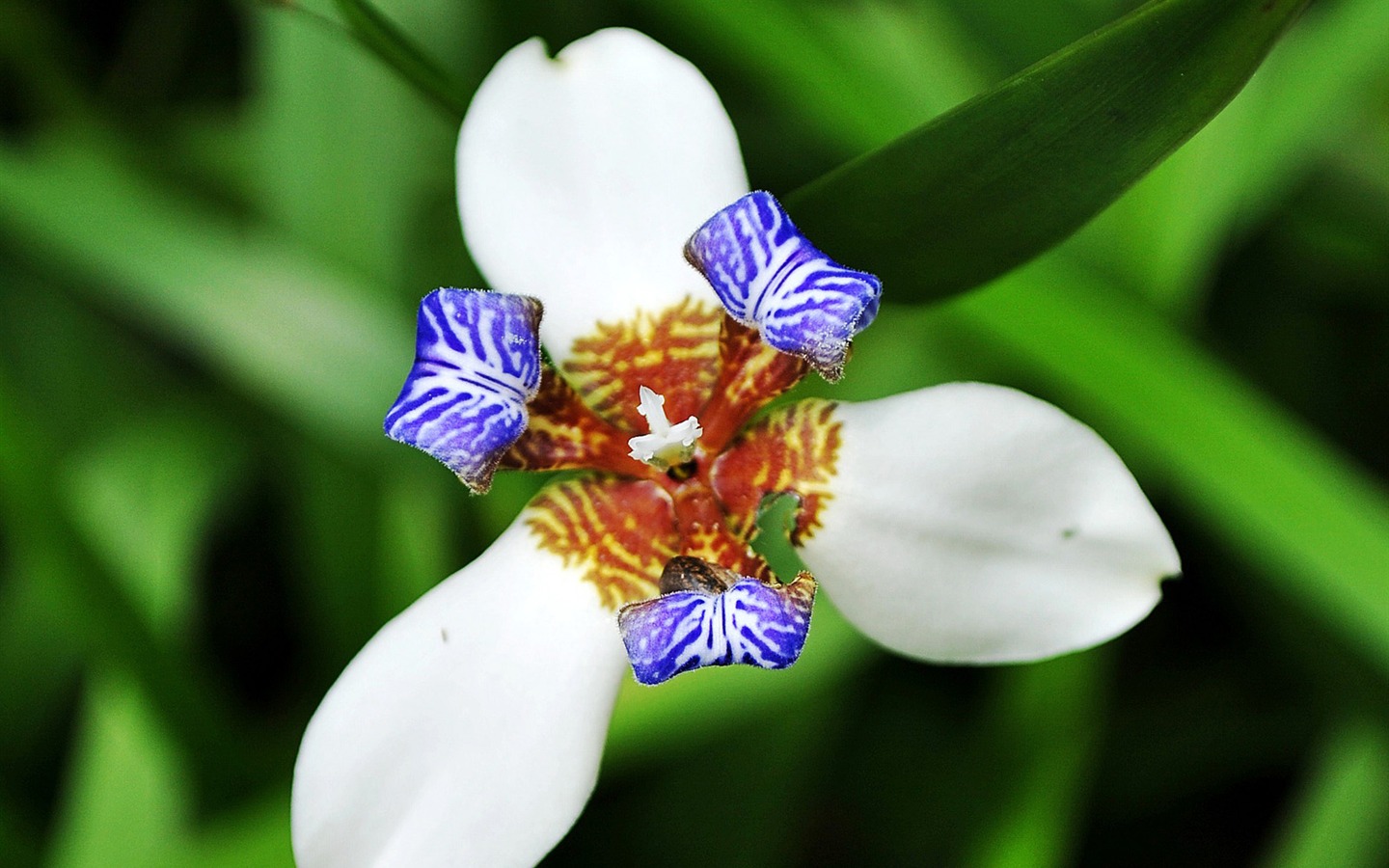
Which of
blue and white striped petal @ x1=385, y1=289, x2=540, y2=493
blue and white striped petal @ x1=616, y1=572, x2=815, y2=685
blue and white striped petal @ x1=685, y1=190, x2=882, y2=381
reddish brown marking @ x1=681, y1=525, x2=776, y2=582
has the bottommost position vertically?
reddish brown marking @ x1=681, y1=525, x2=776, y2=582

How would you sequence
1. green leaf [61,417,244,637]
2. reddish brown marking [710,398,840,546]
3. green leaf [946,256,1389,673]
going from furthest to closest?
green leaf [61,417,244,637], green leaf [946,256,1389,673], reddish brown marking [710,398,840,546]

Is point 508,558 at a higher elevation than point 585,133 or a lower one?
lower

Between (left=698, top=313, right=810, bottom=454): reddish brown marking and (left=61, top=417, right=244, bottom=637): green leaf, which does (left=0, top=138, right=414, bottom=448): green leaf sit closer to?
(left=61, top=417, right=244, bottom=637): green leaf

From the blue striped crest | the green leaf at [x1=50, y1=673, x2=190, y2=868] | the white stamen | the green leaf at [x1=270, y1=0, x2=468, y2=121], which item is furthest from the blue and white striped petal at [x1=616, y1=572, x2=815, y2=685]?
the green leaf at [x1=50, y1=673, x2=190, y2=868]

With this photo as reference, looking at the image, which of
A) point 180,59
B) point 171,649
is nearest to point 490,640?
point 171,649

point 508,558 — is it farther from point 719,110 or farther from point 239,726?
point 239,726

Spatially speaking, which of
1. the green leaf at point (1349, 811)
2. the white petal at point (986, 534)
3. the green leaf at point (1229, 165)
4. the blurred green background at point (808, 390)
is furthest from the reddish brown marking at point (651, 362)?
the green leaf at point (1349, 811)
